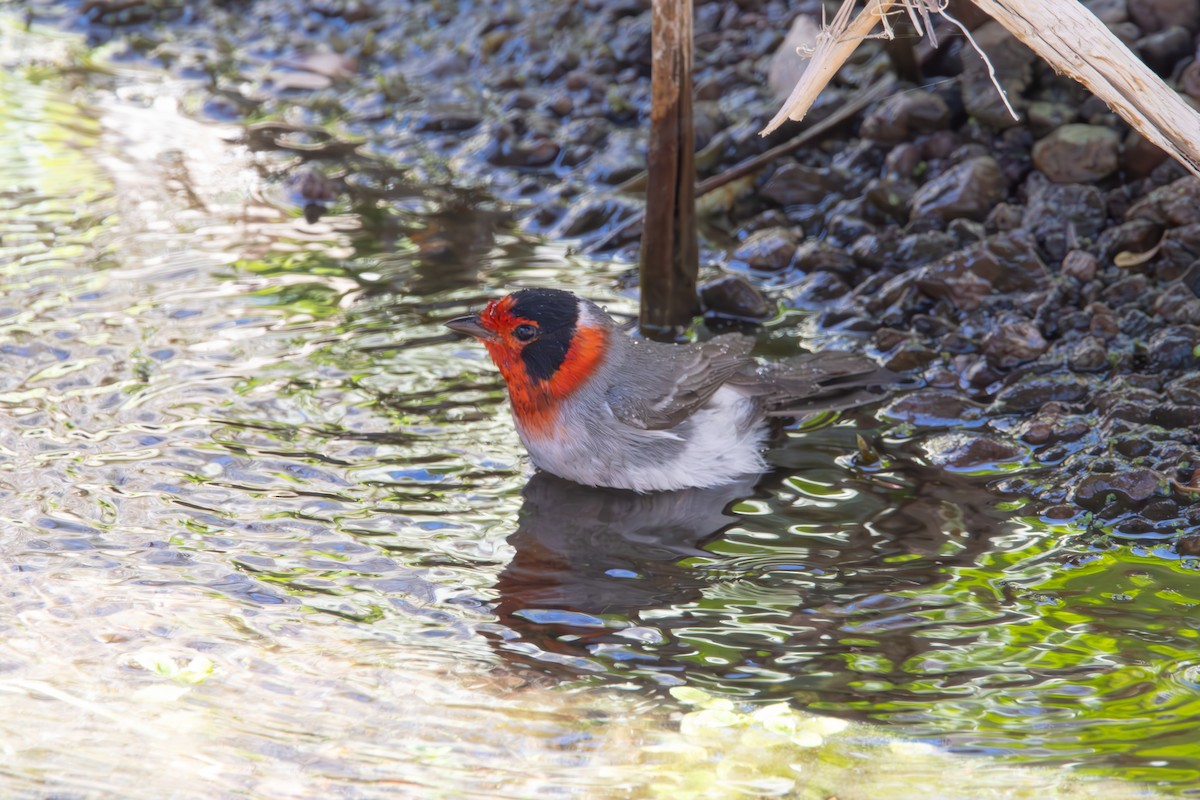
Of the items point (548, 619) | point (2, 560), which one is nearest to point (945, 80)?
point (548, 619)

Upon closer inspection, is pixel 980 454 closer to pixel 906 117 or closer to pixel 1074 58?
pixel 1074 58

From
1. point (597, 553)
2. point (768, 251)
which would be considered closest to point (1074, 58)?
point (597, 553)

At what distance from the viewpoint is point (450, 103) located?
32.0 ft

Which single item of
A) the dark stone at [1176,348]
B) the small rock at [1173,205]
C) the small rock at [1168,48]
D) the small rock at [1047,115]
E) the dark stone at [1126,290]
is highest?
the small rock at [1168,48]

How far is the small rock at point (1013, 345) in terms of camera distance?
6105 millimetres

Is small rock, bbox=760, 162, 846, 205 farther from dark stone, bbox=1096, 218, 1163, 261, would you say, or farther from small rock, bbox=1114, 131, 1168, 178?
dark stone, bbox=1096, 218, 1163, 261

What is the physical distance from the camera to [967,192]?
704 centimetres

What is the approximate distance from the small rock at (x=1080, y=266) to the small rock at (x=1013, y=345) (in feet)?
1.52

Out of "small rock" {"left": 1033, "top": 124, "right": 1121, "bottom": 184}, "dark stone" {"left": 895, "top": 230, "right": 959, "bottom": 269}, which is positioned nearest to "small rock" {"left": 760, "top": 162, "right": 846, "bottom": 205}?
"dark stone" {"left": 895, "top": 230, "right": 959, "bottom": 269}

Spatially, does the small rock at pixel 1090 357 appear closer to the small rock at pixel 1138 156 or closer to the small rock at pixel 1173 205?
the small rock at pixel 1173 205

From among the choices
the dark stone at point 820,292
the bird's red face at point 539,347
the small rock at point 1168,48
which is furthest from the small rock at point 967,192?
the bird's red face at point 539,347

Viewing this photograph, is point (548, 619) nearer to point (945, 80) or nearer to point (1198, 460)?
point (1198, 460)

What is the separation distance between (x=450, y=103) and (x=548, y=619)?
6164mm

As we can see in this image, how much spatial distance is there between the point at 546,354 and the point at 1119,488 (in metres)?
2.38
